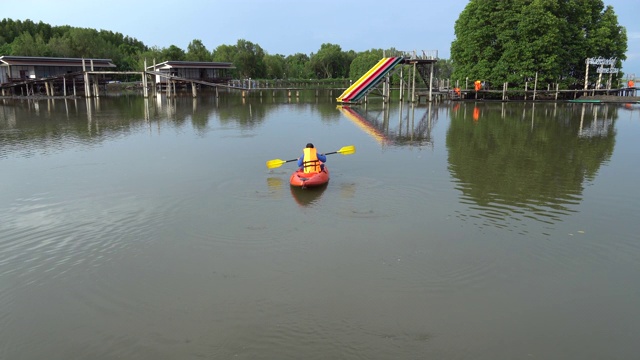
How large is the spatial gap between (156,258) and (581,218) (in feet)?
32.4

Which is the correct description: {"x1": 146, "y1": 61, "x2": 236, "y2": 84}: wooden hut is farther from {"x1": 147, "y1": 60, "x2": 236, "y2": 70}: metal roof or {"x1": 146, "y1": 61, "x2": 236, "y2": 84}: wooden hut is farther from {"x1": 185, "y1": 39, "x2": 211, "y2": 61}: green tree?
{"x1": 185, "y1": 39, "x2": 211, "y2": 61}: green tree

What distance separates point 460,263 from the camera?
9.14 m

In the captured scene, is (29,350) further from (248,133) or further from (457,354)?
(248,133)

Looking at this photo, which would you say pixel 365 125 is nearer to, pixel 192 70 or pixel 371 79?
pixel 371 79

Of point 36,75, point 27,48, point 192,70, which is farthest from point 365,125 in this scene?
point 27,48

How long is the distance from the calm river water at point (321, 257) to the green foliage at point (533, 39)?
2929 cm

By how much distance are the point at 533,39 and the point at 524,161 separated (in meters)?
32.5

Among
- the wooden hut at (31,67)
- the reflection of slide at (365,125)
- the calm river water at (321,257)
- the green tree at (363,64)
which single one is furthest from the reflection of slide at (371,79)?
the green tree at (363,64)

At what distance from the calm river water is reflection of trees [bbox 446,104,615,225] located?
12cm

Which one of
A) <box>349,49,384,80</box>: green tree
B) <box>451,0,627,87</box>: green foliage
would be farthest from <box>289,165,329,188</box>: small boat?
<box>349,49,384,80</box>: green tree

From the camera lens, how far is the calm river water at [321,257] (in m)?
6.85

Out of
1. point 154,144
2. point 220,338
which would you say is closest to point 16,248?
point 220,338

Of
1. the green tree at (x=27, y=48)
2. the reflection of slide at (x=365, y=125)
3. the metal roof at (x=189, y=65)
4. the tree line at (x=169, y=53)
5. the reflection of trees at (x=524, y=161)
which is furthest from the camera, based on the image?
the tree line at (x=169, y=53)

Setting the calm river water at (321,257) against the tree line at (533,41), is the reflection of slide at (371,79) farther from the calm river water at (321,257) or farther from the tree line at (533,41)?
the calm river water at (321,257)
